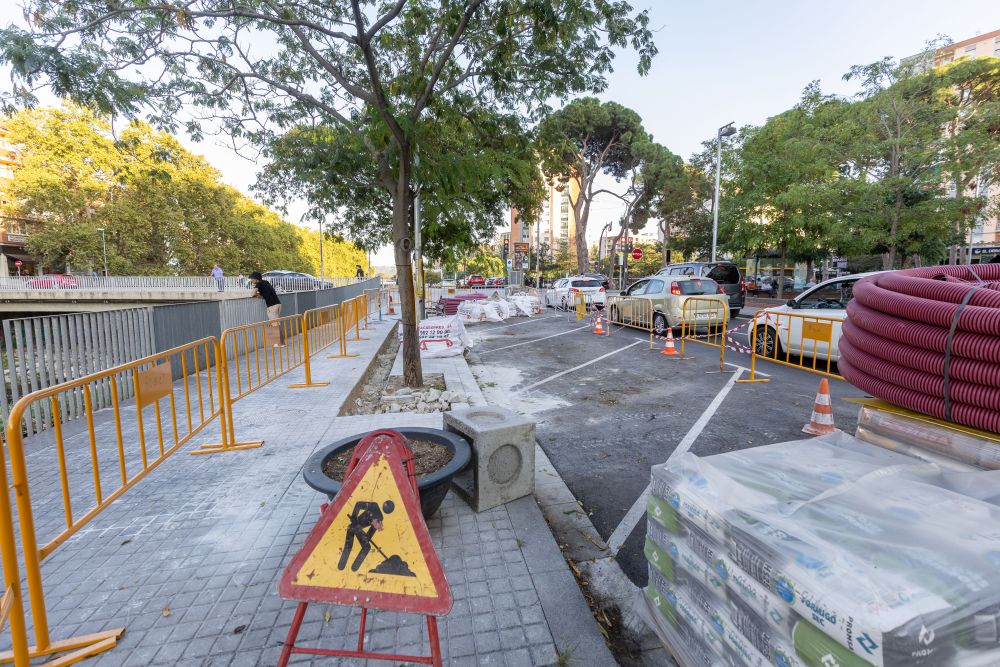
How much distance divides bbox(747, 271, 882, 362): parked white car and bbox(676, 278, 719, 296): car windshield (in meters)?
2.89

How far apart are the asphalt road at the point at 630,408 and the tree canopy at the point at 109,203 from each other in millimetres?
27588

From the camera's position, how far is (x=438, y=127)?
7969 mm

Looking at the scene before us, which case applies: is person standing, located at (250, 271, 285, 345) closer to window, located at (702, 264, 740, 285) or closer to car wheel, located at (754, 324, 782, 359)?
car wheel, located at (754, 324, 782, 359)

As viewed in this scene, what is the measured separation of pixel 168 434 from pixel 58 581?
2870 millimetres

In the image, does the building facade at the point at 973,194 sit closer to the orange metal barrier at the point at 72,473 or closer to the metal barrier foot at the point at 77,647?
the orange metal barrier at the point at 72,473

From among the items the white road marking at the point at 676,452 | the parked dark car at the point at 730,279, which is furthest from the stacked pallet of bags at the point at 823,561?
the parked dark car at the point at 730,279

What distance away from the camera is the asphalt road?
4328mm

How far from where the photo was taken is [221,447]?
486 centimetres

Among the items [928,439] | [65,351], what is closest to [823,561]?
[928,439]

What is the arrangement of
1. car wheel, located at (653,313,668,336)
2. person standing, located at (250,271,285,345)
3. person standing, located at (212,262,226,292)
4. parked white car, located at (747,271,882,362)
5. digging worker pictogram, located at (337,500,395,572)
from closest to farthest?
digging worker pictogram, located at (337,500,395,572), parked white car, located at (747,271,882,362), person standing, located at (250,271,285,345), car wheel, located at (653,313,668,336), person standing, located at (212,262,226,292)

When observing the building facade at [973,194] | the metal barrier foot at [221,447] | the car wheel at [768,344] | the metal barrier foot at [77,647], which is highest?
the building facade at [973,194]

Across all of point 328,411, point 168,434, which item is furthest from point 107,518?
point 328,411

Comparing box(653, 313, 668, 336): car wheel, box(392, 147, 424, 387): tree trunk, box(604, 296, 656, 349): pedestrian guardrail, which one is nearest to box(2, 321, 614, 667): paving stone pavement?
box(392, 147, 424, 387): tree trunk

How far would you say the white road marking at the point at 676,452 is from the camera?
3412mm
